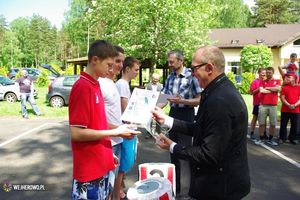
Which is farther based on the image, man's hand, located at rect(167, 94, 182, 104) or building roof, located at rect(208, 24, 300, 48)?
building roof, located at rect(208, 24, 300, 48)

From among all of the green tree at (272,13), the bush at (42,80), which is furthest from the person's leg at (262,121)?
the green tree at (272,13)

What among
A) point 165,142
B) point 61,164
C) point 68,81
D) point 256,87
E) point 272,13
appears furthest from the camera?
point 272,13

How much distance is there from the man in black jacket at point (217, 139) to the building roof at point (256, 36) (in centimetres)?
3452

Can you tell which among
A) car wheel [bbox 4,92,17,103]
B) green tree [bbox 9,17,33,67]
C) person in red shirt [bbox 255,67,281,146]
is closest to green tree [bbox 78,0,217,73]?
car wheel [bbox 4,92,17,103]

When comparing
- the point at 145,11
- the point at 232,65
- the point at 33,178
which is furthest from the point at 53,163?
the point at 232,65

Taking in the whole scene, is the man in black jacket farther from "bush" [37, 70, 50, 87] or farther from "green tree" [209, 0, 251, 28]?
"green tree" [209, 0, 251, 28]

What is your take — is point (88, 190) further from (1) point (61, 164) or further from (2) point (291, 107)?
(2) point (291, 107)

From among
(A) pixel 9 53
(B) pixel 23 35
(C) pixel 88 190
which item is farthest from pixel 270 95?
(B) pixel 23 35

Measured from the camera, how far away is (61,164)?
5645mm

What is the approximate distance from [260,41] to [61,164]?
3606cm

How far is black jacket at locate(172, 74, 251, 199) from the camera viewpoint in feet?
6.27

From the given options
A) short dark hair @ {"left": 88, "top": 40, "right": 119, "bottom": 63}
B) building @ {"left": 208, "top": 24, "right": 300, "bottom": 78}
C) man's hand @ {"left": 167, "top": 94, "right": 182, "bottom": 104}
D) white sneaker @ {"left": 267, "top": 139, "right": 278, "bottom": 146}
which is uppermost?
building @ {"left": 208, "top": 24, "right": 300, "bottom": 78}

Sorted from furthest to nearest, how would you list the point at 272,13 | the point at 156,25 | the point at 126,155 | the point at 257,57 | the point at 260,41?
1. the point at 272,13
2. the point at 260,41
3. the point at 257,57
4. the point at 156,25
5. the point at 126,155

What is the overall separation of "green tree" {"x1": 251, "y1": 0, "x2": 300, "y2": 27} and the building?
11.9m
